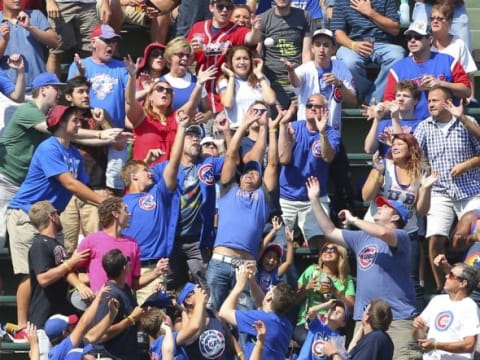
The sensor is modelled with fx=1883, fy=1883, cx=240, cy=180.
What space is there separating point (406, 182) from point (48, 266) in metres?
3.27

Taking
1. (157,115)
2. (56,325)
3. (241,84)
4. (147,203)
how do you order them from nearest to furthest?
1. (56,325)
2. (147,203)
3. (157,115)
4. (241,84)

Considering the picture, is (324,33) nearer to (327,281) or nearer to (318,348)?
(327,281)

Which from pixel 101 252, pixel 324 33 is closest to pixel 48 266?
pixel 101 252

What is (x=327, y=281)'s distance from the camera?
15.8 metres

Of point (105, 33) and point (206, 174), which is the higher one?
point (105, 33)

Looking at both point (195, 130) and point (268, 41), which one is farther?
point (268, 41)

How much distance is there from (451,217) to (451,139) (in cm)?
69

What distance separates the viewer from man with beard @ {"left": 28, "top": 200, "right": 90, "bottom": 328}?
579 inches

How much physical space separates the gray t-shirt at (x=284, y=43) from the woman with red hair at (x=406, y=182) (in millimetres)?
1811

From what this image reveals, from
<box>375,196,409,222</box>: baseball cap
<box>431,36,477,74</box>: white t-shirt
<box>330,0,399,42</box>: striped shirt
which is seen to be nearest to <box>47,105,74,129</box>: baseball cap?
<box>375,196,409,222</box>: baseball cap

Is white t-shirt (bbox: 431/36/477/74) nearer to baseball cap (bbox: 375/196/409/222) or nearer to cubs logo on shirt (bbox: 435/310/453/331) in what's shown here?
baseball cap (bbox: 375/196/409/222)

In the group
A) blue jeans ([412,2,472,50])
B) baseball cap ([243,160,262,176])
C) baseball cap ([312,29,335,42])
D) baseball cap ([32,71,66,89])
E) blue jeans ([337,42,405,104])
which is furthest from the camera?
blue jeans ([412,2,472,50])

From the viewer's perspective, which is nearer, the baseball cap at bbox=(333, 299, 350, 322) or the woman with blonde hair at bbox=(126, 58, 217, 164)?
the baseball cap at bbox=(333, 299, 350, 322)

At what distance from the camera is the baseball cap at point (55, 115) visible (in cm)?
1560
